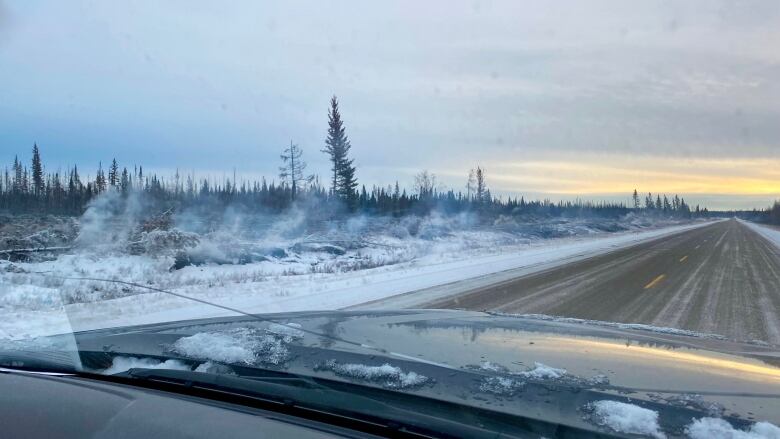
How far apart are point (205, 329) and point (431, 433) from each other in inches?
92.5

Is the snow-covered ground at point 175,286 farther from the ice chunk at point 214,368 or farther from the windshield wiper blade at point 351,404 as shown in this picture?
the windshield wiper blade at point 351,404

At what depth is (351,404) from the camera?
2445mm

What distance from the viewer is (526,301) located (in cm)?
1240

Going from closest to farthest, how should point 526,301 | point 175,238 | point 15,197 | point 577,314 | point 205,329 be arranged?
point 205,329 → point 577,314 → point 526,301 → point 175,238 → point 15,197

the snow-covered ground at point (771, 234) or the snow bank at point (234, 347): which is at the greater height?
the snow bank at point (234, 347)

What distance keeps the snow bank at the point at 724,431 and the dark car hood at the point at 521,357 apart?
0.32 ft

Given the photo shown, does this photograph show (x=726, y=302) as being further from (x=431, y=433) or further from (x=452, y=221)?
(x=452, y=221)

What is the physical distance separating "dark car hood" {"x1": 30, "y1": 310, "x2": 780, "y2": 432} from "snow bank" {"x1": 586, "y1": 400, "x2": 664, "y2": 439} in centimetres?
8


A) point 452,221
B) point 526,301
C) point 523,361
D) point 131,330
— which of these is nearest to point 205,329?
point 131,330

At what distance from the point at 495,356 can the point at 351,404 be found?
1.16 metres

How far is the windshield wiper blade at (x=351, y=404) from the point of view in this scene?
7.16 ft

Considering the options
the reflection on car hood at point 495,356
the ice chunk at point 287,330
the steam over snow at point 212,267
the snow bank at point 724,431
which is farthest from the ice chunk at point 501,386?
the steam over snow at point 212,267

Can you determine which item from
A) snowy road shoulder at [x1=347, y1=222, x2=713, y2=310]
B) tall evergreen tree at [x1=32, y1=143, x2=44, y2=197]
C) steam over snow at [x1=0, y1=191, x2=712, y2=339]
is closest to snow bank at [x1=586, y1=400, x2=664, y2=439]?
steam over snow at [x1=0, y1=191, x2=712, y2=339]

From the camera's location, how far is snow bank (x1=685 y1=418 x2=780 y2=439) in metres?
2.09
